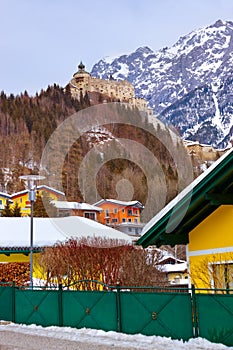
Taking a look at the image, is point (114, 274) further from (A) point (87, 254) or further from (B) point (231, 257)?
(B) point (231, 257)

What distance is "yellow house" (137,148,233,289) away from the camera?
10.7 m

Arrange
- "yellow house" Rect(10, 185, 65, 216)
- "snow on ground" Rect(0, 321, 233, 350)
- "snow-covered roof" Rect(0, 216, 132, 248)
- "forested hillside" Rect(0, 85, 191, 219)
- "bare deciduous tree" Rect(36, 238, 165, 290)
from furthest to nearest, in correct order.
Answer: "yellow house" Rect(10, 185, 65, 216) → "forested hillside" Rect(0, 85, 191, 219) → "snow-covered roof" Rect(0, 216, 132, 248) → "bare deciduous tree" Rect(36, 238, 165, 290) → "snow on ground" Rect(0, 321, 233, 350)

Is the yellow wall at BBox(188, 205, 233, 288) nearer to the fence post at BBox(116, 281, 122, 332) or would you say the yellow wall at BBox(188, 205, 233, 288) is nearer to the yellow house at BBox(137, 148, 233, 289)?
the yellow house at BBox(137, 148, 233, 289)

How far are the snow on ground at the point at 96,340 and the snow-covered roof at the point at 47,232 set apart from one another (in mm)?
12681

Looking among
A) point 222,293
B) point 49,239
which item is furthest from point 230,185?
point 49,239

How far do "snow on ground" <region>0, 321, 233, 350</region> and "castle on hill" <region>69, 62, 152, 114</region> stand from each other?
147m

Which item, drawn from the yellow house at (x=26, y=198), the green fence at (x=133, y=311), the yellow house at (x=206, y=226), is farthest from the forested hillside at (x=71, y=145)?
the yellow house at (x=206, y=226)

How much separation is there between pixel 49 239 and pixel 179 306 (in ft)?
57.7

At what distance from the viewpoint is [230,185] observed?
1088cm

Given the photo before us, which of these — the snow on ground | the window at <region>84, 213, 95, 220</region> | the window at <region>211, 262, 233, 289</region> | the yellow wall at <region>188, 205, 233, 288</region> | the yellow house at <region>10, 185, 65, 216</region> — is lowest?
the snow on ground

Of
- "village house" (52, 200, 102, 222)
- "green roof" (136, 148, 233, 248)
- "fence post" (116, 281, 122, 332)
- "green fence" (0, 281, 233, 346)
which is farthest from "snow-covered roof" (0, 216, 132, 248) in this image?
"village house" (52, 200, 102, 222)

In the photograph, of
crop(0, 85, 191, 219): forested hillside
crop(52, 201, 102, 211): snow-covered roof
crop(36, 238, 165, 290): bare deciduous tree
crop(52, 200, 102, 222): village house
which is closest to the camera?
crop(36, 238, 165, 290): bare deciduous tree

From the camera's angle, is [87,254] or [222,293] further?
[87,254]

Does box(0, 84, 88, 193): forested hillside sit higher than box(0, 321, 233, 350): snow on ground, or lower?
higher
